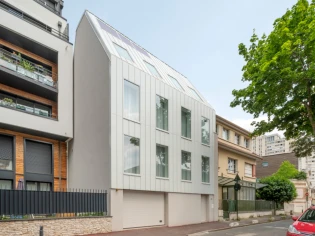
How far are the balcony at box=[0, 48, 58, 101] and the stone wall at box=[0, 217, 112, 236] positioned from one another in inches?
320

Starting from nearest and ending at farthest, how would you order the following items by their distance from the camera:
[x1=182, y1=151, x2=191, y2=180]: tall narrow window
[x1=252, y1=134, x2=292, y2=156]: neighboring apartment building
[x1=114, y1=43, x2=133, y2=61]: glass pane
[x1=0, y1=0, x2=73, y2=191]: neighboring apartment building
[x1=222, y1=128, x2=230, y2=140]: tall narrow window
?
[x1=0, y1=0, x2=73, y2=191]: neighboring apartment building, [x1=114, y1=43, x2=133, y2=61]: glass pane, [x1=182, y1=151, x2=191, y2=180]: tall narrow window, [x1=222, y1=128, x2=230, y2=140]: tall narrow window, [x1=252, y1=134, x2=292, y2=156]: neighboring apartment building

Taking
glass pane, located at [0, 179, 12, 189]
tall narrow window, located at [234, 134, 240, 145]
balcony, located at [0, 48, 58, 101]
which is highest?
balcony, located at [0, 48, 58, 101]

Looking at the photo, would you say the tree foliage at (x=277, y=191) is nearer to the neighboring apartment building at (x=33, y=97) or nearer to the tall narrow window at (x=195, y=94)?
the tall narrow window at (x=195, y=94)

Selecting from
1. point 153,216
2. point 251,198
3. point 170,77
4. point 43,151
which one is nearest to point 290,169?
point 251,198

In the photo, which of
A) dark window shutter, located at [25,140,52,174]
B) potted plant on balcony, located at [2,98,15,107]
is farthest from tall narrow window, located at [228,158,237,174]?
potted plant on balcony, located at [2,98,15,107]

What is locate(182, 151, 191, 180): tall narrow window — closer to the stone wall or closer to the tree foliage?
the stone wall

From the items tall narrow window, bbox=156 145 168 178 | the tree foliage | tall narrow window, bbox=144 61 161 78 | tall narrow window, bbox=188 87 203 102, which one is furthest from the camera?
the tree foliage

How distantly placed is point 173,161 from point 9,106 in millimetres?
9883

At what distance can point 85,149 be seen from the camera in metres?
18.7

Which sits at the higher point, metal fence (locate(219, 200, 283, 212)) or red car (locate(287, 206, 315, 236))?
red car (locate(287, 206, 315, 236))

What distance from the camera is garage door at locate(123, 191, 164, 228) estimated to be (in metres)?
17.6

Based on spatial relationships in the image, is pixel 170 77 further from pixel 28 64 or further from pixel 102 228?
pixel 102 228

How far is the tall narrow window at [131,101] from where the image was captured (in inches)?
720

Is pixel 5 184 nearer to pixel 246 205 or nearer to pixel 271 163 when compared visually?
pixel 246 205
